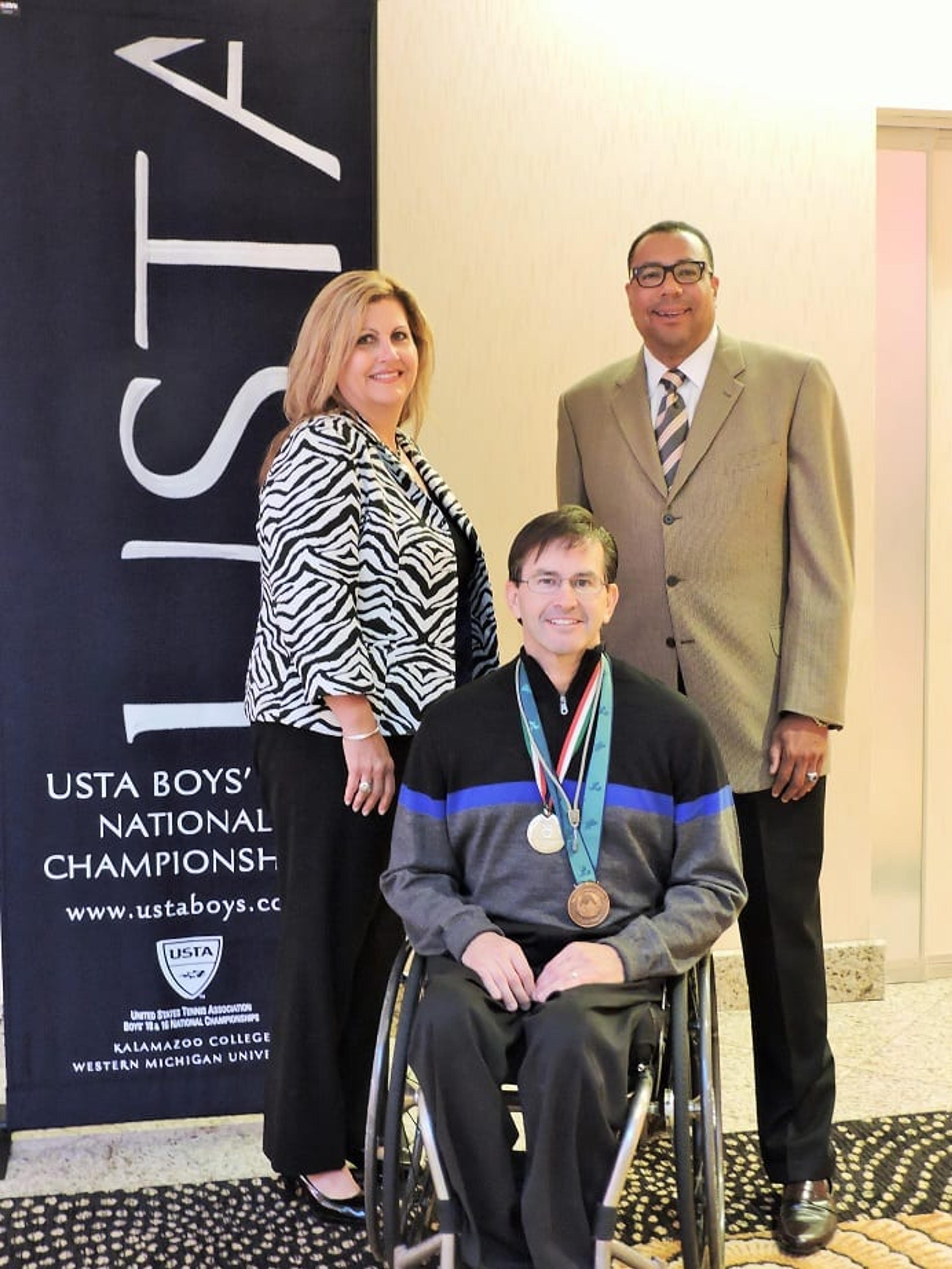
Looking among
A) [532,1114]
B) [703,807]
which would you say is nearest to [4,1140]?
[532,1114]

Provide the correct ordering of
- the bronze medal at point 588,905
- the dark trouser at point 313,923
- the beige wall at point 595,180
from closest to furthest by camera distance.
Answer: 1. the bronze medal at point 588,905
2. the dark trouser at point 313,923
3. the beige wall at point 595,180

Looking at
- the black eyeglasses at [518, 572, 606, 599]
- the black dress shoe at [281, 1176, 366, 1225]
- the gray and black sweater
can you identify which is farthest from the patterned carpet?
the black eyeglasses at [518, 572, 606, 599]

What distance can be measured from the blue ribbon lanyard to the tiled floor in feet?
3.67

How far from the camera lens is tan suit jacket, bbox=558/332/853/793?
7.91ft

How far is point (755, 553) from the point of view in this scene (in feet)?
8.04

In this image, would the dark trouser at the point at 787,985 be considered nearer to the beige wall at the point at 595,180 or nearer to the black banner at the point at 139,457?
the black banner at the point at 139,457

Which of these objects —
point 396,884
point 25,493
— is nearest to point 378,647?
point 396,884

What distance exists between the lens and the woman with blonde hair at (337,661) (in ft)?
7.67

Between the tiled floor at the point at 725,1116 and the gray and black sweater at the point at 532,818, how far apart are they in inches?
38.2

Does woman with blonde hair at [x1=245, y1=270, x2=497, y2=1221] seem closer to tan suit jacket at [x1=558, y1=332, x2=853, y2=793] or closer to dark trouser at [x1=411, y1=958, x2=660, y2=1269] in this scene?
tan suit jacket at [x1=558, y1=332, x2=853, y2=793]

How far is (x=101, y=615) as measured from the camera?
2689mm

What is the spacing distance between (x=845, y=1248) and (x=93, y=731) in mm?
1670

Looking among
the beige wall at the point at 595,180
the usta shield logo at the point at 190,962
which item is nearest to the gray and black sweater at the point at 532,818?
the usta shield logo at the point at 190,962

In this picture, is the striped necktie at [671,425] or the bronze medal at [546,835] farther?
the striped necktie at [671,425]
